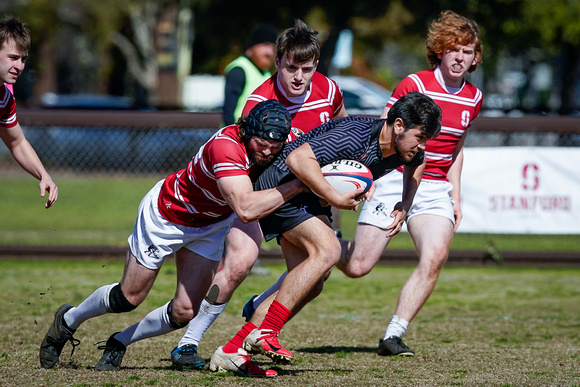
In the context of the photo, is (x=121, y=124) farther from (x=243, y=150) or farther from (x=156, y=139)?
(x=243, y=150)

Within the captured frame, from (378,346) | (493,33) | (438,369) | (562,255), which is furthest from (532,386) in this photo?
(493,33)

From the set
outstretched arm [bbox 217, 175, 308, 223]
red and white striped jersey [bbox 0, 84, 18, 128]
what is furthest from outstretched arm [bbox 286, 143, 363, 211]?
red and white striped jersey [bbox 0, 84, 18, 128]

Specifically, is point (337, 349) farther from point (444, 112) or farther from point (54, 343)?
point (54, 343)

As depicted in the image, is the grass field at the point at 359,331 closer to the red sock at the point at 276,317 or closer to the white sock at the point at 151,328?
the white sock at the point at 151,328

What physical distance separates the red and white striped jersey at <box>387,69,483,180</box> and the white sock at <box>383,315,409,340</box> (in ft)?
3.47

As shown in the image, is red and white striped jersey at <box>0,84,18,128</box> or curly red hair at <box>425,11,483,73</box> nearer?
red and white striped jersey at <box>0,84,18,128</box>

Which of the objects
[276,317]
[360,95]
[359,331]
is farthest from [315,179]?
[360,95]

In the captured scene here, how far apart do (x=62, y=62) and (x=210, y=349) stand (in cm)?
4264

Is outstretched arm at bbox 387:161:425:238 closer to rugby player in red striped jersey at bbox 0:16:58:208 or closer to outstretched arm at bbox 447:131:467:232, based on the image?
outstretched arm at bbox 447:131:467:232

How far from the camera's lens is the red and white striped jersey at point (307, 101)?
5652 millimetres

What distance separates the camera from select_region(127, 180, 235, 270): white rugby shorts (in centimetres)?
499

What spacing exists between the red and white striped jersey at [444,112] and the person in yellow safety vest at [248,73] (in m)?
2.10

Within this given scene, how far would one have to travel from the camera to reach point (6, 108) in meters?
5.45

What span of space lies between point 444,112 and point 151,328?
2578 mm
